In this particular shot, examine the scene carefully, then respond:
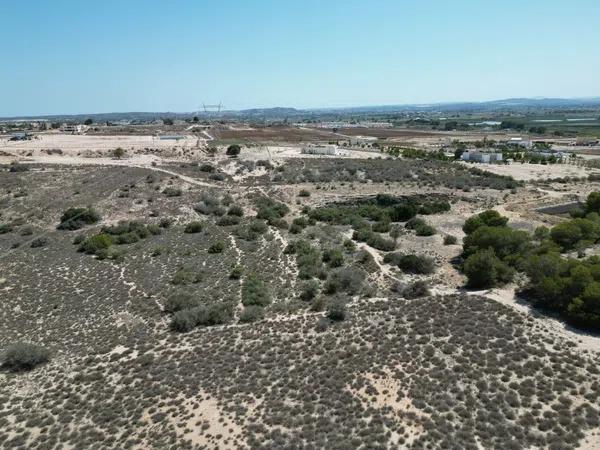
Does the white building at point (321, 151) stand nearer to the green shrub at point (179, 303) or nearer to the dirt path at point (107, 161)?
the dirt path at point (107, 161)

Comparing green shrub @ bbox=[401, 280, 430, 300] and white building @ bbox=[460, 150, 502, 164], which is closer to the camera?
green shrub @ bbox=[401, 280, 430, 300]

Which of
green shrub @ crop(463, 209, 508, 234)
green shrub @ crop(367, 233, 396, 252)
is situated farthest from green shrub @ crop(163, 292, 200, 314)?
green shrub @ crop(463, 209, 508, 234)

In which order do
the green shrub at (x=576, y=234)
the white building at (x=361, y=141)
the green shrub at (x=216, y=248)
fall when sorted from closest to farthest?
the green shrub at (x=576, y=234) < the green shrub at (x=216, y=248) < the white building at (x=361, y=141)

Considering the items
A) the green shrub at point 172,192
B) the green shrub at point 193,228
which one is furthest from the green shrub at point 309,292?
the green shrub at point 172,192

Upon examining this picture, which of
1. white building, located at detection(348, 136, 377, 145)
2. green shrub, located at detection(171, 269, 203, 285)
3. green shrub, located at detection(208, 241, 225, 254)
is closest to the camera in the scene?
green shrub, located at detection(171, 269, 203, 285)

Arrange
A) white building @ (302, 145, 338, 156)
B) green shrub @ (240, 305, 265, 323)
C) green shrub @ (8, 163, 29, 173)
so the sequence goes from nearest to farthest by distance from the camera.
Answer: green shrub @ (240, 305, 265, 323) < green shrub @ (8, 163, 29, 173) < white building @ (302, 145, 338, 156)

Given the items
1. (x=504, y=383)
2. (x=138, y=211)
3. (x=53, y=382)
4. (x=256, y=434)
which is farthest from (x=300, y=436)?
(x=138, y=211)

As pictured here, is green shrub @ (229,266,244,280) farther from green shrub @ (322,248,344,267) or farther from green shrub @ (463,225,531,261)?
green shrub @ (463,225,531,261)
